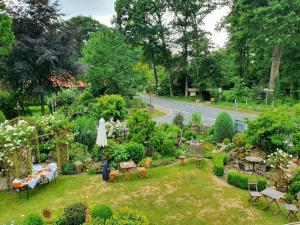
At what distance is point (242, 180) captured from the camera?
12719 millimetres

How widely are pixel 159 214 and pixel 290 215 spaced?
4708 millimetres

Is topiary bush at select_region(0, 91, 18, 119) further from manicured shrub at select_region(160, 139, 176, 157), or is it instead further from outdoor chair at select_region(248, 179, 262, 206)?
outdoor chair at select_region(248, 179, 262, 206)

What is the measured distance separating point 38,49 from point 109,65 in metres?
10.8

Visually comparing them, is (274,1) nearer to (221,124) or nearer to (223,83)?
(223,83)

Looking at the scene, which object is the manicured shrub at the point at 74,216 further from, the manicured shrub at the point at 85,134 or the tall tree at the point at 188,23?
the tall tree at the point at 188,23

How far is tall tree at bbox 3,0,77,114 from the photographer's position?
21.5m

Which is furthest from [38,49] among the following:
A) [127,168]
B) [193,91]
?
[193,91]

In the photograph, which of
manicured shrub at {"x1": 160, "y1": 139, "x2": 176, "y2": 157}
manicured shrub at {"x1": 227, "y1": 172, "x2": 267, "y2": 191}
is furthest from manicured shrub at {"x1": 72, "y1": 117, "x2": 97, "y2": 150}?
manicured shrub at {"x1": 227, "y1": 172, "x2": 267, "y2": 191}

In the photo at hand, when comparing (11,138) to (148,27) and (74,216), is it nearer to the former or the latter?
(74,216)

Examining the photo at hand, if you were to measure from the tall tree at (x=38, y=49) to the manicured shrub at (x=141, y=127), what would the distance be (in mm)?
9174

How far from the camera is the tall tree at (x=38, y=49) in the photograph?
846 inches

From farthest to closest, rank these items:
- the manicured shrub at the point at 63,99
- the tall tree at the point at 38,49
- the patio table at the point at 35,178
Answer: the manicured shrub at the point at 63,99, the tall tree at the point at 38,49, the patio table at the point at 35,178

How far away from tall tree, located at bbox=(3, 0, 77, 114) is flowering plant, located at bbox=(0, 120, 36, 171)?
32.7ft

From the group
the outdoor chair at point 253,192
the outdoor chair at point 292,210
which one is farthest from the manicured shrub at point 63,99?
the outdoor chair at point 292,210
